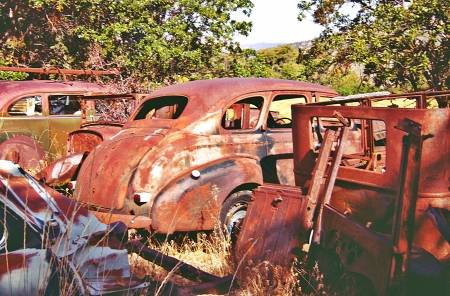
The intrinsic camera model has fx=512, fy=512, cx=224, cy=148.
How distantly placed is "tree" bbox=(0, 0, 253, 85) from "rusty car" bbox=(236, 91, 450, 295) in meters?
11.2

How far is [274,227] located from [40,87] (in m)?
7.33

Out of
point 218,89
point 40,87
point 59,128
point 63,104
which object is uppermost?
point 40,87

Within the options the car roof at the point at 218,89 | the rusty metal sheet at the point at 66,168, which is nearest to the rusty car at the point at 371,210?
the car roof at the point at 218,89

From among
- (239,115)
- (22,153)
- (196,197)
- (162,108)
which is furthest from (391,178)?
(22,153)

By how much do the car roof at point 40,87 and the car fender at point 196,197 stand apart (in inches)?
227

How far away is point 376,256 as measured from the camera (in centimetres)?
341

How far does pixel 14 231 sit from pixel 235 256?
197cm

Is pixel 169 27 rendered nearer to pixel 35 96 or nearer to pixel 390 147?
pixel 35 96

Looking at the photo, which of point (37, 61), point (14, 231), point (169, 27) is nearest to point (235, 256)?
point (14, 231)

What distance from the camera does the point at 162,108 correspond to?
257 inches

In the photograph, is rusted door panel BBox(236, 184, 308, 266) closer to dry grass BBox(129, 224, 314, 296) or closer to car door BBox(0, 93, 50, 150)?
dry grass BBox(129, 224, 314, 296)

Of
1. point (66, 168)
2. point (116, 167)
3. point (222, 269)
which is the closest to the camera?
point (222, 269)

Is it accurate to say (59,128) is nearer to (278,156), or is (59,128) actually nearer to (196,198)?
(278,156)

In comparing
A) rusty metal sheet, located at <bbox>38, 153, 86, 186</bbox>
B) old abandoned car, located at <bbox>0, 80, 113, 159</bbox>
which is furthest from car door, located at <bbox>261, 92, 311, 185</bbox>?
old abandoned car, located at <bbox>0, 80, 113, 159</bbox>
